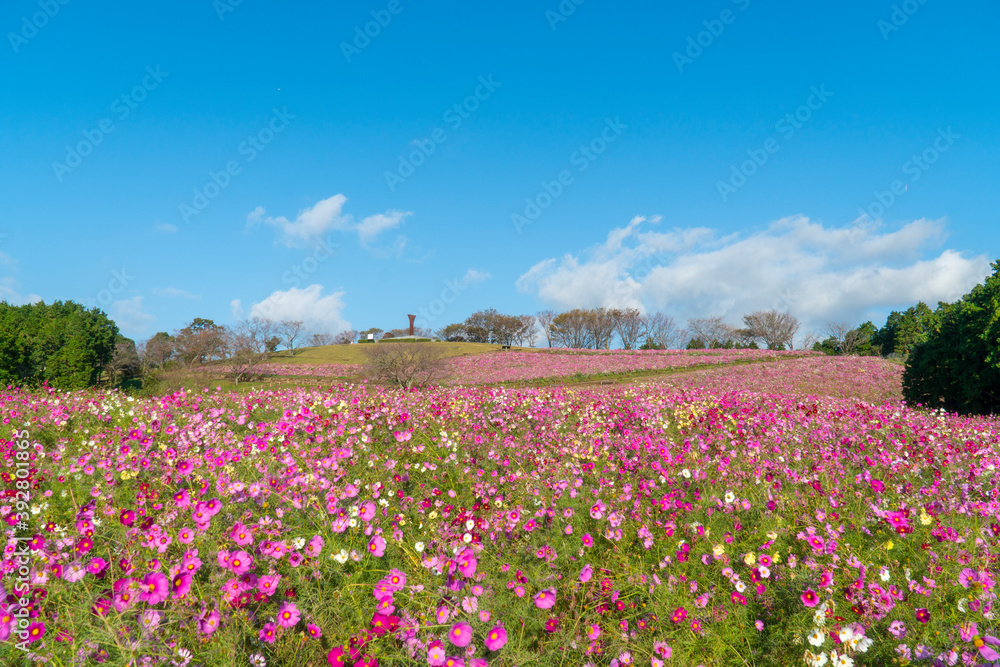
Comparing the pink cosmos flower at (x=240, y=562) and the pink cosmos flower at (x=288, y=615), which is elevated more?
the pink cosmos flower at (x=240, y=562)

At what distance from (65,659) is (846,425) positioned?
986 cm

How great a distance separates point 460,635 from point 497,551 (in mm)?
1460

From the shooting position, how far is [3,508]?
12.6ft

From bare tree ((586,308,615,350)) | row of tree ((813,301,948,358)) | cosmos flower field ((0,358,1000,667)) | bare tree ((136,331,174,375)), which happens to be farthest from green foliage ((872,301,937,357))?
bare tree ((136,331,174,375))

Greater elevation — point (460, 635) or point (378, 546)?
point (378, 546)

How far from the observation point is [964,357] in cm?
1402

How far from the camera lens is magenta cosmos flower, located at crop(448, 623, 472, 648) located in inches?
98.7

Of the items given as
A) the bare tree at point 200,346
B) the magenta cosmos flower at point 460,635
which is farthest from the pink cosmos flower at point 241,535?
the bare tree at point 200,346

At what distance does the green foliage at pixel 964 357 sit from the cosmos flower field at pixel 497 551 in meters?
9.48

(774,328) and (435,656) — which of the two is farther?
(774,328)

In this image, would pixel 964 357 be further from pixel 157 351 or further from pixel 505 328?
pixel 505 328

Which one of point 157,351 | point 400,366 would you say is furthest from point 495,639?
point 157,351

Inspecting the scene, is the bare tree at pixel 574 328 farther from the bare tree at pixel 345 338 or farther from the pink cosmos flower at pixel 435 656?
the pink cosmos flower at pixel 435 656

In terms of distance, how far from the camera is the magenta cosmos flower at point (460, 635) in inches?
98.7
